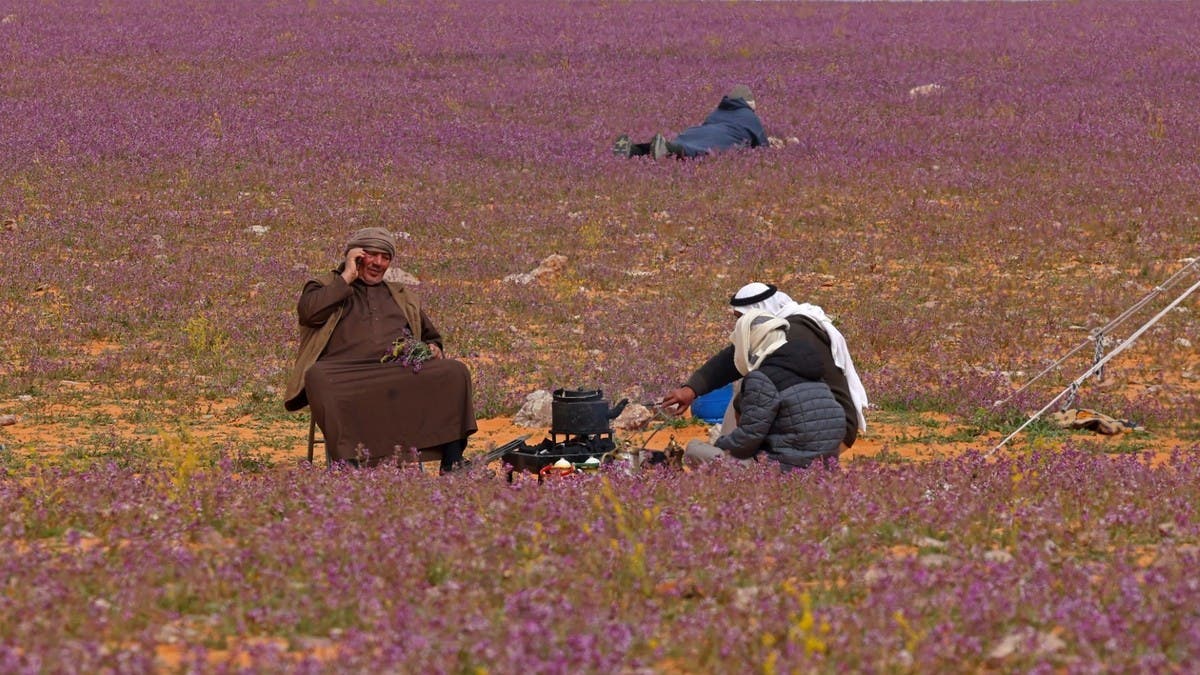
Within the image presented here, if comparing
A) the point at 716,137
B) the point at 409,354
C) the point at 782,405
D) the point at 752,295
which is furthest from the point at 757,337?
the point at 716,137

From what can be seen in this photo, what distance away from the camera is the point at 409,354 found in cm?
910

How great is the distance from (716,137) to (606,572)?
16986 mm

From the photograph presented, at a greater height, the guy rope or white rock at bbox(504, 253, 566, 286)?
the guy rope

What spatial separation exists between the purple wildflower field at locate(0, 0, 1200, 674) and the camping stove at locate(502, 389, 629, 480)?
38.5 inches

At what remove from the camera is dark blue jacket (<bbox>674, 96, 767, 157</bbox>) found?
71.7 feet

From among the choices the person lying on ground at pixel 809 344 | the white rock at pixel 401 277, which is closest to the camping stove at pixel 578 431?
the person lying on ground at pixel 809 344

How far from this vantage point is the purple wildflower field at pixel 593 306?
16.6 ft

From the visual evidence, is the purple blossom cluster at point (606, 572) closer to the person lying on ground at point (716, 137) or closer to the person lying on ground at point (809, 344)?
the person lying on ground at point (809, 344)

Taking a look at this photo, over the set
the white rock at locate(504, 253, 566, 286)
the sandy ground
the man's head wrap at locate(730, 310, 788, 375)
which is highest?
the man's head wrap at locate(730, 310, 788, 375)

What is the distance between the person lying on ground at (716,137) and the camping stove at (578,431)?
13314 mm

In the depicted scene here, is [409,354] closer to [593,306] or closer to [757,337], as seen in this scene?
[757,337]

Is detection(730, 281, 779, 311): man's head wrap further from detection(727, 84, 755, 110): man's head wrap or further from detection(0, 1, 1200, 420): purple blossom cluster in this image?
detection(727, 84, 755, 110): man's head wrap

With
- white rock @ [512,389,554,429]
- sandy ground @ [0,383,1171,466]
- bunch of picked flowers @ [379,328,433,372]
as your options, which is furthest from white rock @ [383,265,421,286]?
bunch of picked flowers @ [379,328,433,372]

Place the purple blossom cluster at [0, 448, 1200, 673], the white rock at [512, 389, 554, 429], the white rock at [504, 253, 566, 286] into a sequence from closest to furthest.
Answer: the purple blossom cluster at [0, 448, 1200, 673] → the white rock at [512, 389, 554, 429] → the white rock at [504, 253, 566, 286]
